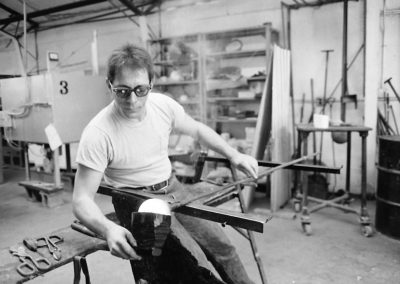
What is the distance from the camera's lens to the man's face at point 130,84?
1.70 metres

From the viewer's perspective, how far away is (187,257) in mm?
1590

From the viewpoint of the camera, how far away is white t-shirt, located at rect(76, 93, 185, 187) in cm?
175

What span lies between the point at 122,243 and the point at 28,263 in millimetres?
665

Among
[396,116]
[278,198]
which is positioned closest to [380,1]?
[396,116]

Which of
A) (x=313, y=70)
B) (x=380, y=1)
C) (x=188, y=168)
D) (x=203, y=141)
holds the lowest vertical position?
(x=188, y=168)

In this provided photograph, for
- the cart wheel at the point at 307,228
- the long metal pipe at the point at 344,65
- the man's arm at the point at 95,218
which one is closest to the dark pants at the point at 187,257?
the man's arm at the point at 95,218

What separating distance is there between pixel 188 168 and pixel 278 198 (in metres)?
1.51

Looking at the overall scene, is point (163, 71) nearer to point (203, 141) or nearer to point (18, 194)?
point (18, 194)

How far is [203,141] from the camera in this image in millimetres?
2291

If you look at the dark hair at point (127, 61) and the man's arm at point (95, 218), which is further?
the dark hair at point (127, 61)

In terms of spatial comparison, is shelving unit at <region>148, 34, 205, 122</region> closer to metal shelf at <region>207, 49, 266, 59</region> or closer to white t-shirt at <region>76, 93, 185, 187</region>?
metal shelf at <region>207, 49, 266, 59</region>

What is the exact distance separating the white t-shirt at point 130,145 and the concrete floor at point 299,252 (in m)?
1.11

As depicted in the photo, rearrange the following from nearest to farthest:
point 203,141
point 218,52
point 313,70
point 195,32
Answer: point 203,141 < point 313,70 < point 218,52 < point 195,32

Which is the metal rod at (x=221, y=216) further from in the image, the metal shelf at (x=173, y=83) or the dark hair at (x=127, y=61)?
the metal shelf at (x=173, y=83)
